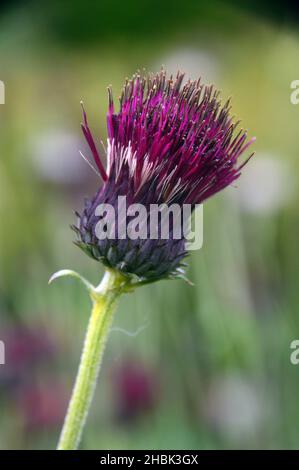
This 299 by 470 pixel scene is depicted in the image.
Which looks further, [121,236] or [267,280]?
[267,280]

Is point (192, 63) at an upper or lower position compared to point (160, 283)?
upper

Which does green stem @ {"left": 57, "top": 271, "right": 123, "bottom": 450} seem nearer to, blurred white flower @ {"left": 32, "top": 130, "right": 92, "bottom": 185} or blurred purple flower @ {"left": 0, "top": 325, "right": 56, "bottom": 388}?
blurred purple flower @ {"left": 0, "top": 325, "right": 56, "bottom": 388}

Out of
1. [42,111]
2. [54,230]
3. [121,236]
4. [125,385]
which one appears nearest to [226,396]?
[125,385]

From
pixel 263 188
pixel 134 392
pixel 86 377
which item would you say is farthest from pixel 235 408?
pixel 86 377

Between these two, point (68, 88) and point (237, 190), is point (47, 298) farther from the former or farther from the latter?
point (68, 88)

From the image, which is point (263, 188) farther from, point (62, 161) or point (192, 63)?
point (62, 161)

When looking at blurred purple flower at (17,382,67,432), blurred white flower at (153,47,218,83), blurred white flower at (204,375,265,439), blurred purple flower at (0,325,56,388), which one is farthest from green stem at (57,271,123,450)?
blurred white flower at (153,47,218,83)
